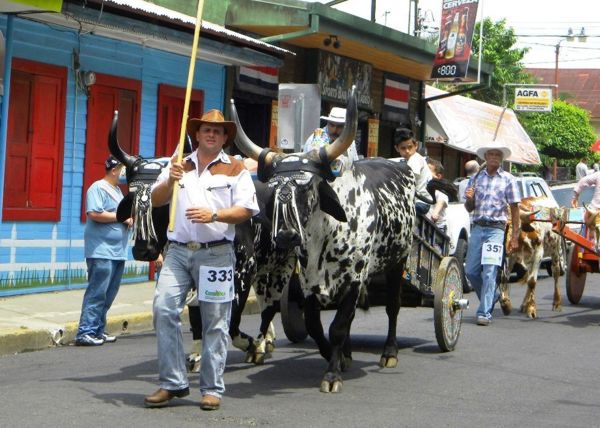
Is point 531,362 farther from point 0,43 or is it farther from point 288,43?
point 288,43

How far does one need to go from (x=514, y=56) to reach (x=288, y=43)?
27.4 meters

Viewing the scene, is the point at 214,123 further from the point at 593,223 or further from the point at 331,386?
the point at 593,223

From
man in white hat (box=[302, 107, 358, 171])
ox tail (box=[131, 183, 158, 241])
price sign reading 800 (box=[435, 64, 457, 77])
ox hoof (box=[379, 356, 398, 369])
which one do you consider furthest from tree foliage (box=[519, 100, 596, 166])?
ox tail (box=[131, 183, 158, 241])

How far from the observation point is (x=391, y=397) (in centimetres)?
861

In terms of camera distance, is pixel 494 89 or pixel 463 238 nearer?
pixel 463 238

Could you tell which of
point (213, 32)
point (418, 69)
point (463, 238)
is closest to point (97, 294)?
point (213, 32)

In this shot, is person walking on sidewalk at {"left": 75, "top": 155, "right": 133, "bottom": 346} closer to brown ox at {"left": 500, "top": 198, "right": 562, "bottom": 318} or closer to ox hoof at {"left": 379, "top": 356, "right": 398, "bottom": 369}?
ox hoof at {"left": 379, "top": 356, "right": 398, "bottom": 369}

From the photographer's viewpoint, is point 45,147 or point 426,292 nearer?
point 426,292

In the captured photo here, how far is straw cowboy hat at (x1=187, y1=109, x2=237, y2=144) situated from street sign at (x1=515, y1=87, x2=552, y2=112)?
1129 inches

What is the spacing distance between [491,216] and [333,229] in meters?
4.65

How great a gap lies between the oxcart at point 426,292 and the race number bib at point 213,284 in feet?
9.22

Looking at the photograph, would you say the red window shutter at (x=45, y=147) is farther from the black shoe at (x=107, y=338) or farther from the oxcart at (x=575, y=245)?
the oxcart at (x=575, y=245)

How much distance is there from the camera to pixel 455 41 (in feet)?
78.4

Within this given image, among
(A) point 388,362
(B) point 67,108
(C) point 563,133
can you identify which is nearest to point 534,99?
(C) point 563,133
